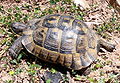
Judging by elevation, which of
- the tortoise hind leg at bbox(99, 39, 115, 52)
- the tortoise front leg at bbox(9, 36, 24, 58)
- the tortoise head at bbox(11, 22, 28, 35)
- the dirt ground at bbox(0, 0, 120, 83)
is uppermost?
the tortoise head at bbox(11, 22, 28, 35)

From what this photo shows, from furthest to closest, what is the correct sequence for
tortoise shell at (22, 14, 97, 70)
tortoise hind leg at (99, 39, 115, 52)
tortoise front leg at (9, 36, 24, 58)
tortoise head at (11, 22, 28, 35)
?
tortoise hind leg at (99, 39, 115, 52) < tortoise head at (11, 22, 28, 35) < tortoise front leg at (9, 36, 24, 58) < tortoise shell at (22, 14, 97, 70)

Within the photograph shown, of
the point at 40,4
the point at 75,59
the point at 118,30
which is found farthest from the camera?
the point at 40,4

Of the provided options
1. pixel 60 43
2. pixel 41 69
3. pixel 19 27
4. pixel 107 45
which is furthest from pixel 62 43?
pixel 107 45

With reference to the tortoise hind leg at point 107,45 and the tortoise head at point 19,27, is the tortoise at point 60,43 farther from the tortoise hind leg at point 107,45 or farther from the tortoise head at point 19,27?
the tortoise hind leg at point 107,45

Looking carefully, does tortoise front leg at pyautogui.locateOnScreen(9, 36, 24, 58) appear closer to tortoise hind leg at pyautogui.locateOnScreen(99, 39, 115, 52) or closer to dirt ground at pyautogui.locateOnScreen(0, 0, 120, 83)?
dirt ground at pyautogui.locateOnScreen(0, 0, 120, 83)

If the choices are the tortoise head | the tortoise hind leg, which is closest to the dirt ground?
the tortoise hind leg

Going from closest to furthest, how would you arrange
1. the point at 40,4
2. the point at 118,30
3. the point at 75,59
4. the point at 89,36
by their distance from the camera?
the point at 75,59 → the point at 89,36 → the point at 118,30 → the point at 40,4

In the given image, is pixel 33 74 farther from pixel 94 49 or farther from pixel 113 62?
pixel 113 62

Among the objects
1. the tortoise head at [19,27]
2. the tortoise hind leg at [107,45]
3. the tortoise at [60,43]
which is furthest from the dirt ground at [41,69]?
the tortoise head at [19,27]

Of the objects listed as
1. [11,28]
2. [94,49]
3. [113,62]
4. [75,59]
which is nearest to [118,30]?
[113,62]
